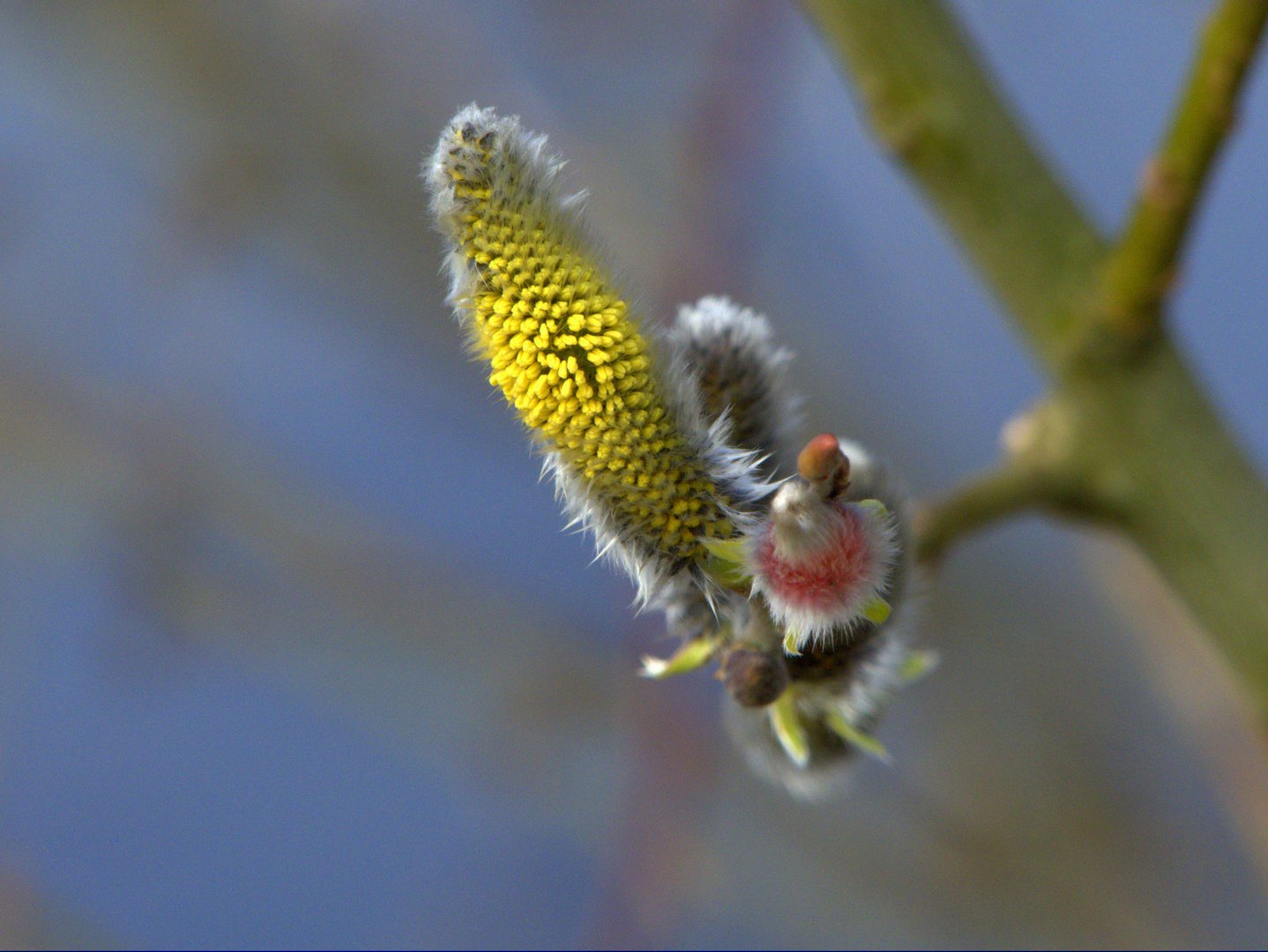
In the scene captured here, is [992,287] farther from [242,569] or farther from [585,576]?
[585,576]

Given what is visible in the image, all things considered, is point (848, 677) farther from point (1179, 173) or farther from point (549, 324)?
point (1179, 173)

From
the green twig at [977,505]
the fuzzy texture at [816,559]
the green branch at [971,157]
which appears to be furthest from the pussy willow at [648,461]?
the green branch at [971,157]

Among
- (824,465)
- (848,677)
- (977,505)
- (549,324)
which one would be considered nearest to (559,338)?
(549,324)

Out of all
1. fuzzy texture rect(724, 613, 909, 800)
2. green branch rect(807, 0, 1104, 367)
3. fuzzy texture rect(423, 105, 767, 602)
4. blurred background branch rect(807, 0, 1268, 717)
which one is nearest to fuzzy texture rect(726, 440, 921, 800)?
fuzzy texture rect(724, 613, 909, 800)

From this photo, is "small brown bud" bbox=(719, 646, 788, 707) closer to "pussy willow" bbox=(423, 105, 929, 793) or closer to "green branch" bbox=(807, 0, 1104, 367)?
"pussy willow" bbox=(423, 105, 929, 793)

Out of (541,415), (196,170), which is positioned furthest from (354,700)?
(541,415)

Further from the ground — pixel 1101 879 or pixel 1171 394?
pixel 1171 394

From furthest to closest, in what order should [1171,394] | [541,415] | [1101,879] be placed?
1. [1101,879]
2. [1171,394]
3. [541,415]
